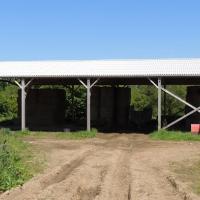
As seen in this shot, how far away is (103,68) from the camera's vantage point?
26.4 meters

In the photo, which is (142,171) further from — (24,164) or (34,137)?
(34,137)

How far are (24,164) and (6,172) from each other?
2.45m

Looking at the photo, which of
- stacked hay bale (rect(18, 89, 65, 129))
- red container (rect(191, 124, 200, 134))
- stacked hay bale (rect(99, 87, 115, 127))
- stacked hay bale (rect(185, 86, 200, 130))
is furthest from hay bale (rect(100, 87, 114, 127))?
red container (rect(191, 124, 200, 134))

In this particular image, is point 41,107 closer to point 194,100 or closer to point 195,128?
point 194,100

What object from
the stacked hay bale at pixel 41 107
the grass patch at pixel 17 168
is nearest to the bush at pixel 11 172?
the grass patch at pixel 17 168

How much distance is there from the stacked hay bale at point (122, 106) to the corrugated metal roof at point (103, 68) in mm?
1977

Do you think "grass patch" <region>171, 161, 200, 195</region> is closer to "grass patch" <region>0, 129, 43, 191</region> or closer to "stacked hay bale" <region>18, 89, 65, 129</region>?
"grass patch" <region>0, 129, 43, 191</region>

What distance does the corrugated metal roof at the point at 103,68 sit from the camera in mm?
24172

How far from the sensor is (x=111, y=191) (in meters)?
9.93

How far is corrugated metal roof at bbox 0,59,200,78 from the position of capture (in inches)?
952

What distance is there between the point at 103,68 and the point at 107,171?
14.1 m

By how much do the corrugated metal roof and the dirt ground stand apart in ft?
13.0

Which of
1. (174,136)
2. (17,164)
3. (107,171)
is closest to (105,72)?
(174,136)

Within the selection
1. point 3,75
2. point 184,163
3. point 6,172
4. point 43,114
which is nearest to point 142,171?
point 184,163
